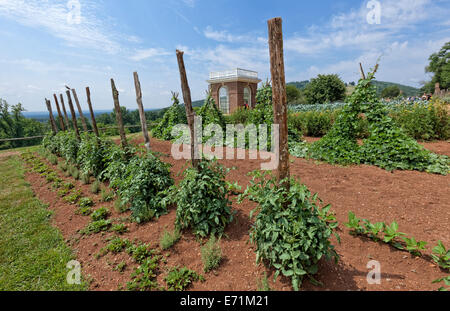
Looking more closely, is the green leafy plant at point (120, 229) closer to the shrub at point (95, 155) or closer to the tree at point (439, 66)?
the shrub at point (95, 155)

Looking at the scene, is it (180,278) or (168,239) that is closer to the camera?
(180,278)

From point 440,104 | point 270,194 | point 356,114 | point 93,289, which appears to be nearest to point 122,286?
point 93,289

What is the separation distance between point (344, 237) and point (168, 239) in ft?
7.50

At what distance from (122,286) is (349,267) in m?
2.44

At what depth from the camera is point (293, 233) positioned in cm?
179

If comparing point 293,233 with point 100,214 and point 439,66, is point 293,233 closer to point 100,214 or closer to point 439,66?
point 100,214

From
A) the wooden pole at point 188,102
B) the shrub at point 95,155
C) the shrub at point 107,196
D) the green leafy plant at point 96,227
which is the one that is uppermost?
the wooden pole at point 188,102

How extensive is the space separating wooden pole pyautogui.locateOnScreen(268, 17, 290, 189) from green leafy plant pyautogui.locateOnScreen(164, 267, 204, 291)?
1.41 m

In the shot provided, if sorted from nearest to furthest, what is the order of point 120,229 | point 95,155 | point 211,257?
1. point 211,257
2. point 120,229
3. point 95,155

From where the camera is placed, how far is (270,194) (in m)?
1.97

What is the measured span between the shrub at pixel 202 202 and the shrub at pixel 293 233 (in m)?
0.80

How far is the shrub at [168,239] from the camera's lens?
8.25 feet

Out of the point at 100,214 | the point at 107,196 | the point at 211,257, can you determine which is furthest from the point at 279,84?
the point at 107,196

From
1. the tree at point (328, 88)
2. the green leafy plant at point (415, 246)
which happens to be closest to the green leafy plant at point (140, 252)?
the green leafy plant at point (415, 246)
